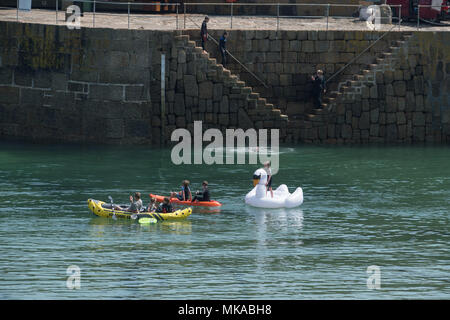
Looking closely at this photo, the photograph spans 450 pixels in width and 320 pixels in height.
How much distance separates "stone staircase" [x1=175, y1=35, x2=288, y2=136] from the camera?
5291cm

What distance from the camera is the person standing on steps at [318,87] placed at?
54031 mm

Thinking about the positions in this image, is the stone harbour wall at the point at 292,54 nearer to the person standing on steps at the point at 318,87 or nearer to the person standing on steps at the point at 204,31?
the person standing on steps at the point at 318,87

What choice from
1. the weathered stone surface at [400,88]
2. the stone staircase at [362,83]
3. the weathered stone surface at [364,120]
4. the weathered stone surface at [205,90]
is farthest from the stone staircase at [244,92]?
the weathered stone surface at [400,88]

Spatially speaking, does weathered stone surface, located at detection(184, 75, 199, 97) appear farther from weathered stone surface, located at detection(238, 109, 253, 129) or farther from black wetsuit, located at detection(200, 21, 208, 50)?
weathered stone surface, located at detection(238, 109, 253, 129)

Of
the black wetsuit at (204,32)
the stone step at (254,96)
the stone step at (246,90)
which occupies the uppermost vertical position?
the black wetsuit at (204,32)

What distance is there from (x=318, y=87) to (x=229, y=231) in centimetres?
1811

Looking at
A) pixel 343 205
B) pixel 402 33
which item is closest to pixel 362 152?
pixel 402 33

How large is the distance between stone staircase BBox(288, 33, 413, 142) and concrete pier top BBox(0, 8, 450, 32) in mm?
1510

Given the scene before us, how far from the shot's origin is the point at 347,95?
54.1 m

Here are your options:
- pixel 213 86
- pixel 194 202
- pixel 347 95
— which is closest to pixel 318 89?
pixel 347 95

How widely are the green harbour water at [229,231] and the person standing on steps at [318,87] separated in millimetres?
3229

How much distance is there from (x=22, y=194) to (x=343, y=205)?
12.4 metres

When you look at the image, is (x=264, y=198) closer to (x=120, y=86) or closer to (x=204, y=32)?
(x=204, y=32)

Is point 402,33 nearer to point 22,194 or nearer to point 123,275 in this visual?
point 22,194
